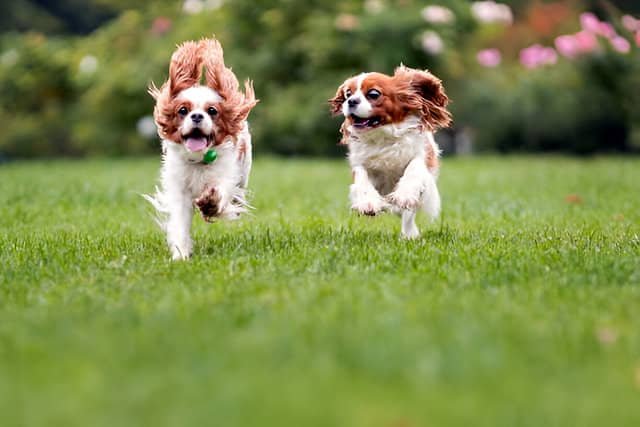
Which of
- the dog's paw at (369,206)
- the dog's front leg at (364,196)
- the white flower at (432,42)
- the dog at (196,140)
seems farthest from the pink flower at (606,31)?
the dog at (196,140)

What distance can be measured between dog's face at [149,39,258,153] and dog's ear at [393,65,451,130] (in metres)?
1.09

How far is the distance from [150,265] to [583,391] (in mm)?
2889

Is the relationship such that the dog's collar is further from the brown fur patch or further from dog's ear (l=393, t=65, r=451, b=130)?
the brown fur patch

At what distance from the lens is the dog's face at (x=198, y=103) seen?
5367mm

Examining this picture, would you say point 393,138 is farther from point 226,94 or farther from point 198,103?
point 198,103

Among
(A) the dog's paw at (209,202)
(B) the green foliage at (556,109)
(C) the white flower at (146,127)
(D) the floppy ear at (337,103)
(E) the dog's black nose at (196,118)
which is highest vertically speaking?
(B) the green foliage at (556,109)

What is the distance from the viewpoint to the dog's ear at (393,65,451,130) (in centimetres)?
594

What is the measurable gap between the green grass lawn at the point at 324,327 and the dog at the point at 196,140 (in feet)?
0.92

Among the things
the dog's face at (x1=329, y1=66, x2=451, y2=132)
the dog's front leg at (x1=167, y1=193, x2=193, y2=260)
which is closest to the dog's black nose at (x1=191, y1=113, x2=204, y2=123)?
the dog's front leg at (x1=167, y1=193, x2=193, y2=260)

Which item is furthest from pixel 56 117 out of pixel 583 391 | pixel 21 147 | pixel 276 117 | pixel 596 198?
pixel 583 391

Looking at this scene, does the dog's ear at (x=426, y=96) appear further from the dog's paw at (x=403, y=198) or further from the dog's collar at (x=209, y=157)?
the dog's collar at (x=209, y=157)

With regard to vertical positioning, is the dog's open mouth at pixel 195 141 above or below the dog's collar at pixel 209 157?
above

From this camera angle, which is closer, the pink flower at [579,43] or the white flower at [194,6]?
the pink flower at [579,43]

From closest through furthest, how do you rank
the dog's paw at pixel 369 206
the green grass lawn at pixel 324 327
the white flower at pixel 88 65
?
the green grass lawn at pixel 324 327
the dog's paw at pixel 369 206
the white flower at pixel 88 65
